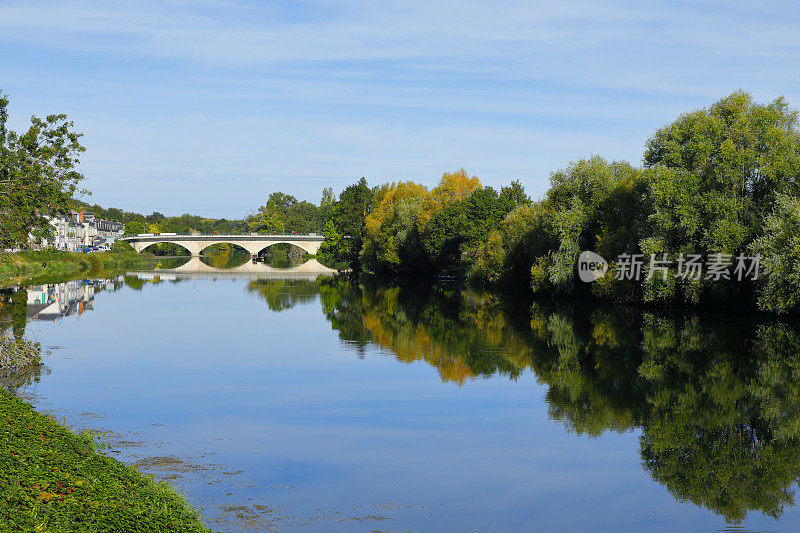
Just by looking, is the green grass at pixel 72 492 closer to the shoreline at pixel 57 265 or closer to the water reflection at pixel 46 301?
the water reflection at pixel 46 301

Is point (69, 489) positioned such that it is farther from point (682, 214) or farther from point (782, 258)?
point (682, 214)

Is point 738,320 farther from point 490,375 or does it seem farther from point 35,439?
point 35,439

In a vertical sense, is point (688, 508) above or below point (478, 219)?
below

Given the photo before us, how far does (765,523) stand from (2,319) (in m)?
35.6

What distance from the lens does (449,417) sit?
20.5m

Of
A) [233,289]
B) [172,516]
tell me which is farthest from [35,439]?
[233,289]

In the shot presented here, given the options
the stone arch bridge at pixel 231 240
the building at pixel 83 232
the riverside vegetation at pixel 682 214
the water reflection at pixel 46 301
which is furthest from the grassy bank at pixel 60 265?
the riverside vegetation at pixel 682 214

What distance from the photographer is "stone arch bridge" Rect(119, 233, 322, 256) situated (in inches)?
5507

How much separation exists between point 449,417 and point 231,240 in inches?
5008

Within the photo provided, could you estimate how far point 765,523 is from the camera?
12836 mm

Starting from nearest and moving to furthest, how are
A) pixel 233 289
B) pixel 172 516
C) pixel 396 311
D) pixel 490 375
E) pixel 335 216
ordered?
pixel 172 516 < pixel 490 375 < pixel 396 311 < pixel 233 289 < pixel 335 216

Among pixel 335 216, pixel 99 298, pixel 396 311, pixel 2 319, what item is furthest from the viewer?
pixel 335 216

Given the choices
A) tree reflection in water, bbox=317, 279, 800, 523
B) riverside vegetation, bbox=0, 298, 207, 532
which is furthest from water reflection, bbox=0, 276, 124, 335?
riverside vegetation, bbox=0, 298, 207, 532

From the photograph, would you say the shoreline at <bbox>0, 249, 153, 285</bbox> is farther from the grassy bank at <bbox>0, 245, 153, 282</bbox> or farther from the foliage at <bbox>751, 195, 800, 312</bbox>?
the foliage at <bbox>751, 195, 800, 312</bbox>
